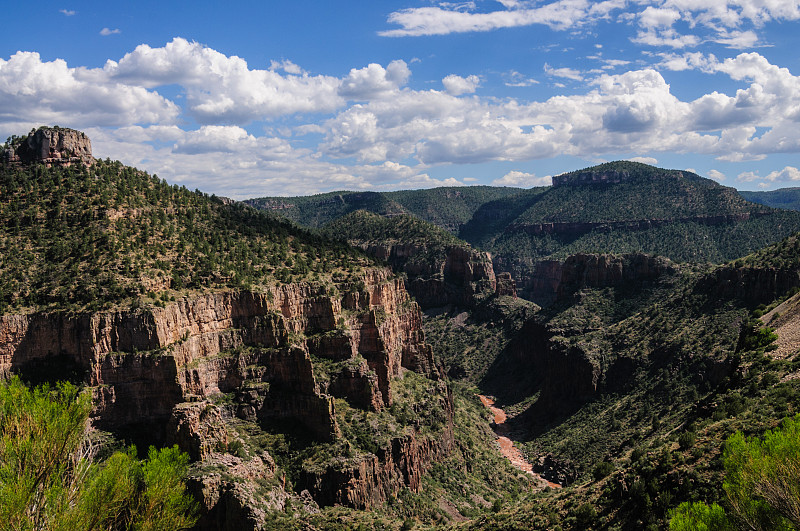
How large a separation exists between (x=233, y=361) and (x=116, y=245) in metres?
21.9

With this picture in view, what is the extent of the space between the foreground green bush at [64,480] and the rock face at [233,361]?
1200 centimetres

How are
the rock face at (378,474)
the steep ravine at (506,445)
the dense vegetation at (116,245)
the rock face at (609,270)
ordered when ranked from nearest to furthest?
1. the dense vegetation at (116,245)
2. the rock face at (378,474)
3. the steep ravine at (506,445)
4. the rock face at (609,270)

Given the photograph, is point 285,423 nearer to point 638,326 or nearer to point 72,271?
point 72,271

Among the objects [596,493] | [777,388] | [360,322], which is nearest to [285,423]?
[360,322]

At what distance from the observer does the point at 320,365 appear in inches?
3398

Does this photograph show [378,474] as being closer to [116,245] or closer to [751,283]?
[116,245]

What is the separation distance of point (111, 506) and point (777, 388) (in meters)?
53.6

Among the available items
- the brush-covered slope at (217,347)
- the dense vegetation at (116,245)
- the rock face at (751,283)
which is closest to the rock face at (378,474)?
the brush-covered slope at (217,347)

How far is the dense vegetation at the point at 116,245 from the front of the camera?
236 feet

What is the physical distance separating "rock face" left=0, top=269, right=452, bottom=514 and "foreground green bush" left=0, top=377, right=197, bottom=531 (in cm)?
1200

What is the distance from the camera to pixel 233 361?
78.1 m

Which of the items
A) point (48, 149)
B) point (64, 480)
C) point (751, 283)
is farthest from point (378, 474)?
point (751, 283)

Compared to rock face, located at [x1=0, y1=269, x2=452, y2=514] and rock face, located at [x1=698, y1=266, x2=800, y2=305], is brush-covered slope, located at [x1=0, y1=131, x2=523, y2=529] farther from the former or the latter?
rock face, located at [x1=698, y1=266, x2=800, y2=305]

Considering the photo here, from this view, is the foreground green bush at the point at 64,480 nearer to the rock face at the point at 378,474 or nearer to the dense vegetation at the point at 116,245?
the rock face at the point at 378,474
